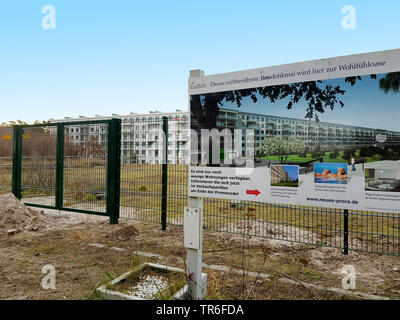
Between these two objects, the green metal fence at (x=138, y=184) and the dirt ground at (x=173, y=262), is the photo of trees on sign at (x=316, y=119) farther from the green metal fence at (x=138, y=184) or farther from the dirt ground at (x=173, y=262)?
the green metal fence at (x=138, y=184)

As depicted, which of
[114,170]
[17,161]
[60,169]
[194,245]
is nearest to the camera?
[194,245]

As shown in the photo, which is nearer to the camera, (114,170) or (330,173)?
(330,173)

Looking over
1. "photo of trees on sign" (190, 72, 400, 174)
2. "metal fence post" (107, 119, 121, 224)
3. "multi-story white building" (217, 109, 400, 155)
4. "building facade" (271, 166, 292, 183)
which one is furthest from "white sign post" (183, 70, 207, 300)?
"metal fence post" (107, 119, 121, 224)

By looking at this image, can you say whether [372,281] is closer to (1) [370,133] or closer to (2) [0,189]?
(1) [370,133]

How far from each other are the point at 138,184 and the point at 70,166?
8.80 feet

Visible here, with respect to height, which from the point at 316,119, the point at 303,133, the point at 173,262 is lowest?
the point at 173,262

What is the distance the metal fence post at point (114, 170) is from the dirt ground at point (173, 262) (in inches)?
20.8

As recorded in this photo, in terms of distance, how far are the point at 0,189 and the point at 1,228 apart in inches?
188

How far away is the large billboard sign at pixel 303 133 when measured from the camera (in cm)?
290

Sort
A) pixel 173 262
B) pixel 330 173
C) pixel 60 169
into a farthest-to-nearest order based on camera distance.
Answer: pixel 60 169 < pixel 173 262 < pixel 330 173

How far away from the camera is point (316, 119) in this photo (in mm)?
3137

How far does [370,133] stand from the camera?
292cm

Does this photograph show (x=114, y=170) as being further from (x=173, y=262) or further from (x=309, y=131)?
(x=309, y=131)

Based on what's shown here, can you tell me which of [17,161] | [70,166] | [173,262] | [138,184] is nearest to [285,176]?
[173,262]
